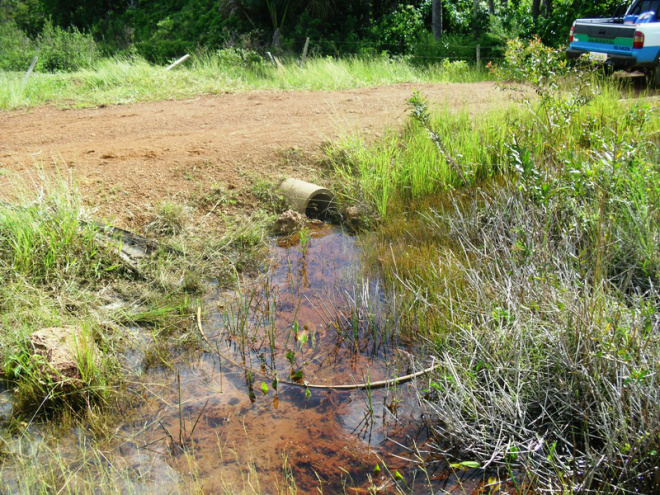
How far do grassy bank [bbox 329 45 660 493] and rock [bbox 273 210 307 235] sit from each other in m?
0.64

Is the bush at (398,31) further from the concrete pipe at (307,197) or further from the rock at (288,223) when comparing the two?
the rock at (288,223)

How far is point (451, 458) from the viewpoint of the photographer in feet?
8.97

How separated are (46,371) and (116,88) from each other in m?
7.32

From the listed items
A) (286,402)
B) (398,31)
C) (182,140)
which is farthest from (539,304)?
(398,31)

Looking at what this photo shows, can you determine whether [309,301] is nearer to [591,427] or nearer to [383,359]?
[383,359]

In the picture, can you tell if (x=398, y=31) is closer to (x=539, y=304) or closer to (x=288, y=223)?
(x=288, y=223)

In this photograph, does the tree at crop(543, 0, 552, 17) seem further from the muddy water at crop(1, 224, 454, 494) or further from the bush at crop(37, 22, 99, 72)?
the muddy water at crop(1, 224, 454, 494)

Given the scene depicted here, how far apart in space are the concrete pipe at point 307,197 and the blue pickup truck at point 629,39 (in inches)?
212

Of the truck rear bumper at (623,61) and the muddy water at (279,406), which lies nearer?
the muddy water at (279,406)

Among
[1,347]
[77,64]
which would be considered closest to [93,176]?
[1,347]

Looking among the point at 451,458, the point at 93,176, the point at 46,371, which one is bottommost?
the point at 451,458

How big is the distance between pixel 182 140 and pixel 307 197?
1.87m

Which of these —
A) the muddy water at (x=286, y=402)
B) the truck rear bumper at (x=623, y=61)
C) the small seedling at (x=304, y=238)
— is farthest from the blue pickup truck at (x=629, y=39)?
the muddy water at (x=286, y=402)

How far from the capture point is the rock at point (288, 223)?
5.21 m
